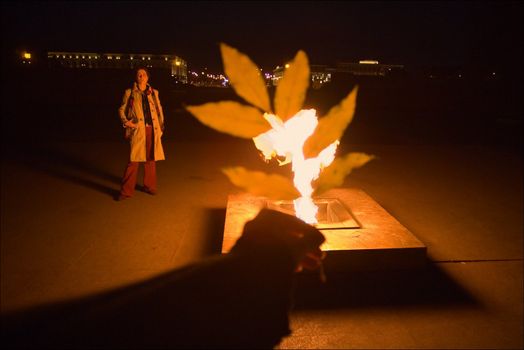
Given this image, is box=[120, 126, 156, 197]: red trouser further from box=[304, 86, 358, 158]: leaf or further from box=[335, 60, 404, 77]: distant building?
box=[335, 60, 404, 77]: distant building

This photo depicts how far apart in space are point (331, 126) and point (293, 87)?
0.17 meters

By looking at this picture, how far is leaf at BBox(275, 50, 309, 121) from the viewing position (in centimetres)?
111

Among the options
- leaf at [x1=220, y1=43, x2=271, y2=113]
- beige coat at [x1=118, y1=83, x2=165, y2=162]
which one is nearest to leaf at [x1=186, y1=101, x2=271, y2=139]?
leaf at [x1=220, y1=43, x2=271, y2=113]

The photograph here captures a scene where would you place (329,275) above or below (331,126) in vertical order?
below

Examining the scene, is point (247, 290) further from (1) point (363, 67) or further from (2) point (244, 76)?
(1) point (363, 67)

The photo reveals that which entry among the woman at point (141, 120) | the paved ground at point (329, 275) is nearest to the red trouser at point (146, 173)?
the woman at point (141, 120)

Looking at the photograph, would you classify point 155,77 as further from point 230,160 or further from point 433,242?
point 433,242

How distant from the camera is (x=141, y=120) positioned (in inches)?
223

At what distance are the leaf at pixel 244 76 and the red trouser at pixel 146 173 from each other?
507cm

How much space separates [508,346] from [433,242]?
1932 millimetres

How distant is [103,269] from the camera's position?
3809 mm

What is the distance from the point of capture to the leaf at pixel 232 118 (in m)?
1.03

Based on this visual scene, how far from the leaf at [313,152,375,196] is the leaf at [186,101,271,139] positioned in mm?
230

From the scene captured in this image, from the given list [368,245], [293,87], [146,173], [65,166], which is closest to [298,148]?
[293,87]
